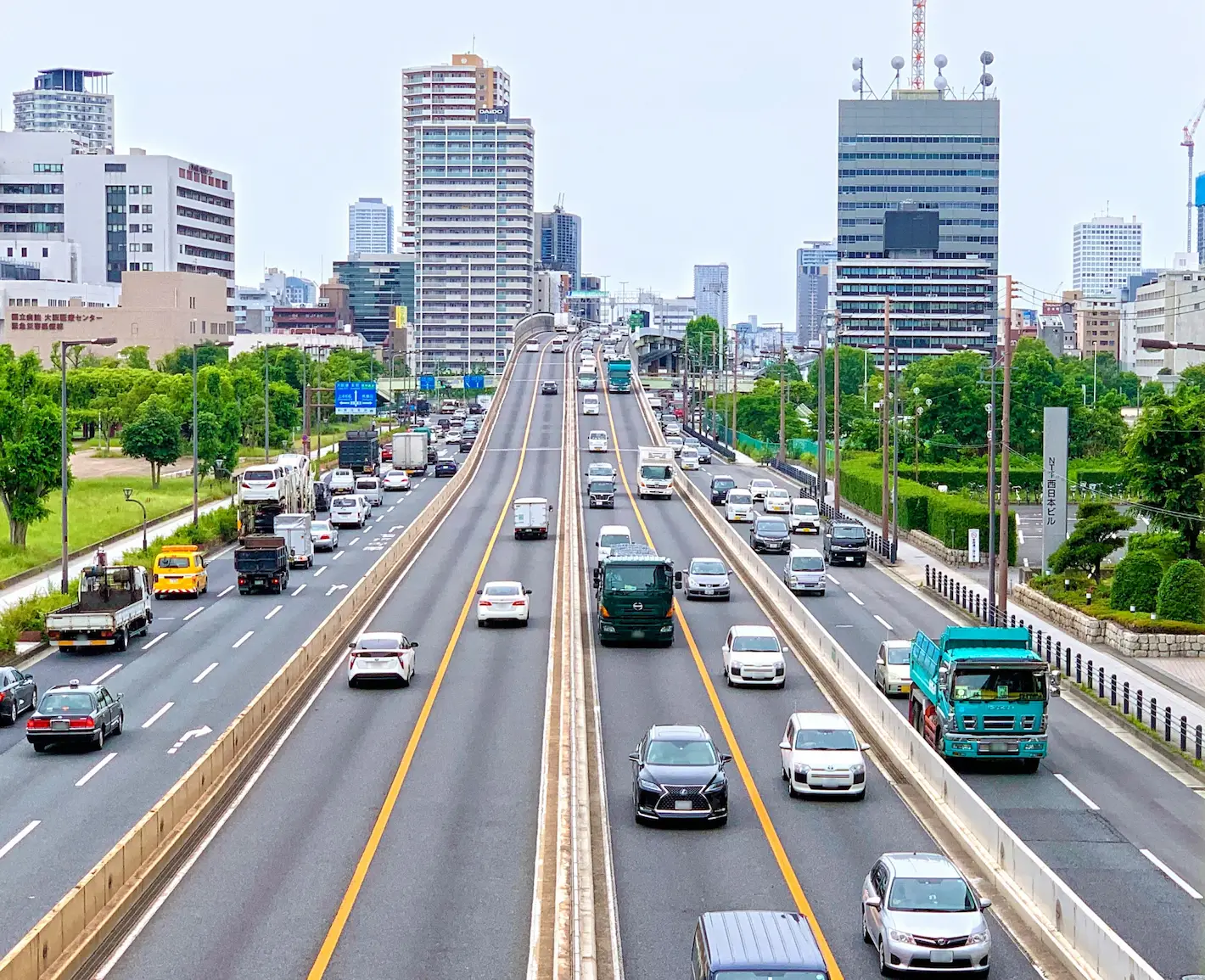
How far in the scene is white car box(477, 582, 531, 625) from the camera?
174 ft

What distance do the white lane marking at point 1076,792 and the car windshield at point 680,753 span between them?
25.0 ft

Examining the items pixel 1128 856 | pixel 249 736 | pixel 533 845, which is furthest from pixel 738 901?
pixel 249 736

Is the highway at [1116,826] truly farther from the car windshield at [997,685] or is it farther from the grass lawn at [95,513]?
the grass lawn at [95,513]

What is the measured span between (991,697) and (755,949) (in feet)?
55.9

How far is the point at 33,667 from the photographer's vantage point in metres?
49.0

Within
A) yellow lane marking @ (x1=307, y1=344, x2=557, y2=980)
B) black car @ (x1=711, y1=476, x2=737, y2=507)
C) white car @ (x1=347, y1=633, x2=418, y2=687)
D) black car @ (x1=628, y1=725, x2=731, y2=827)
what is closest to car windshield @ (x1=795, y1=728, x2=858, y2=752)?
black car @ (x1=628, y1=725, x2=731, y2=827)

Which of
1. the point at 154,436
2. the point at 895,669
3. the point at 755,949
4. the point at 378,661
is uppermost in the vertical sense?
the point at 154,436

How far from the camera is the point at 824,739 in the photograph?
32.9 metres

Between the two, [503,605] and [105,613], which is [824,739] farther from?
[105,613]

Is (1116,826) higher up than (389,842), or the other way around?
(389,842)

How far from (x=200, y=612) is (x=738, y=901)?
37.4m

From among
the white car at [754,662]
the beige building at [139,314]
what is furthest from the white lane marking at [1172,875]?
the beige building at [139,314]

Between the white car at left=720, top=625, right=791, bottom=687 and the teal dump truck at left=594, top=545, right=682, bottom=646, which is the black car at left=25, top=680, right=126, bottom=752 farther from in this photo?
the teal dump truck at left=594, top=545, right=682, bottom=646

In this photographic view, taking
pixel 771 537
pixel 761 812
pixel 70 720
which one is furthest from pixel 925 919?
pixel 771 537
